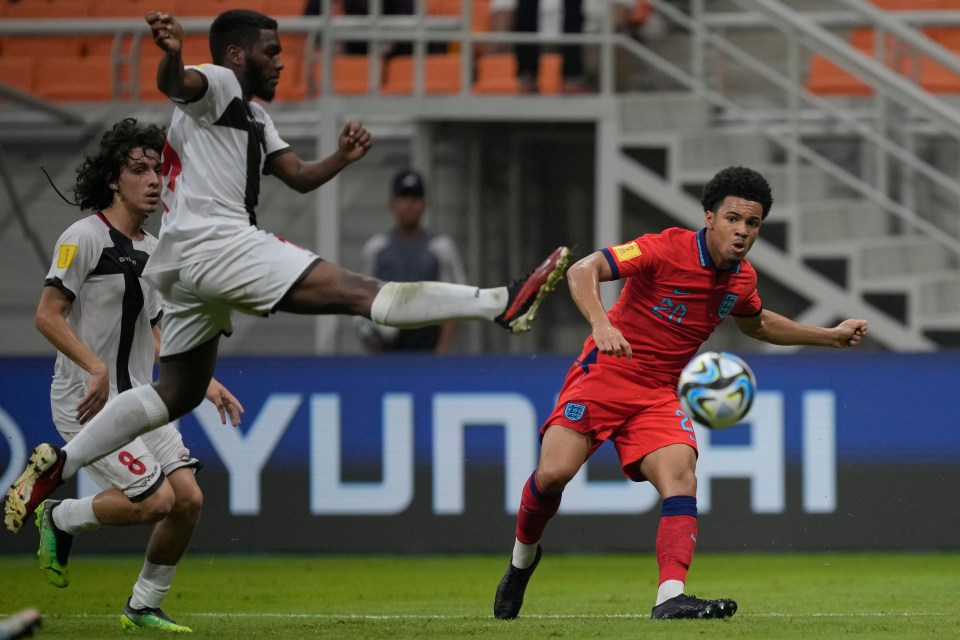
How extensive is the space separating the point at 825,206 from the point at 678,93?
1795 millimetres

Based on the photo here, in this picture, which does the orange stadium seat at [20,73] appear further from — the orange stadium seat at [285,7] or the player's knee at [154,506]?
the player's knee at [154,506]

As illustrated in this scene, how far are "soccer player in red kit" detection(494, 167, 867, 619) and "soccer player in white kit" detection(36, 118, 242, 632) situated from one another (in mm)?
1501

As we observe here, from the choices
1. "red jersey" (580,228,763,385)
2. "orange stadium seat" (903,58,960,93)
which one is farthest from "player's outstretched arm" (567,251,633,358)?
"orange stadium seat" (903,58,960,93)

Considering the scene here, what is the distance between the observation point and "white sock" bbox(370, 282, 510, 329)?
553 cm

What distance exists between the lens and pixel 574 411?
269 inches

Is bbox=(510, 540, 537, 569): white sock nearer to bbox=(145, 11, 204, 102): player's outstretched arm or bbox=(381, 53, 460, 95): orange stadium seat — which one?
bbox=(145, 11, 204, 102): player's outstretched arm

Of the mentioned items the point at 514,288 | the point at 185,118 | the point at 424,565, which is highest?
the point at 185,118

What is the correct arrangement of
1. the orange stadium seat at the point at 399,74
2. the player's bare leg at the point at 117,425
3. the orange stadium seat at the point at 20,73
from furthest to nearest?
1. the orange stadium seat at the point at 20,73
2. the orange stadium seat at the point at 399,74
3. the player's bare leg at the point at 117,425

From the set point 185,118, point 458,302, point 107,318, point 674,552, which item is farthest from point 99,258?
point 674,552

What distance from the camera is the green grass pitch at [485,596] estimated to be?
644cm

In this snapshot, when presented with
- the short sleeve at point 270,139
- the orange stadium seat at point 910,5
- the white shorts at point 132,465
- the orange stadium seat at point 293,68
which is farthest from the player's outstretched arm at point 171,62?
the orange stadium seat at point 910,5

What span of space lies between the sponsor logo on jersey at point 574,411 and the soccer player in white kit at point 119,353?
1509mm

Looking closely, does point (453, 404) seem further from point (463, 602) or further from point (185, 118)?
point (185, 118)

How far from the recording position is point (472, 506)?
1079 centimetres
